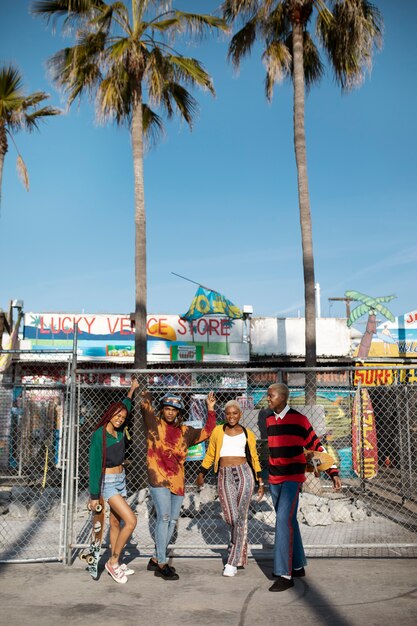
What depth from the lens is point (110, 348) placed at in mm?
18547

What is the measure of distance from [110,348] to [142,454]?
6.80m

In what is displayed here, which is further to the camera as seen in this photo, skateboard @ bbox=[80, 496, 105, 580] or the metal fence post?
the metal fence post

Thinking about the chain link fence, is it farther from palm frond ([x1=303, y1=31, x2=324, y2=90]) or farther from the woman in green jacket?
palm frond ([x1=303, y1=31, x2=324, y2=90])

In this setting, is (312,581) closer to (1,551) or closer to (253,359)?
(1,551)

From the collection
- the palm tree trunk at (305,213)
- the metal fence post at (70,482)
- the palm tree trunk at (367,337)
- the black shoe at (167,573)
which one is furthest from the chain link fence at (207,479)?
the palm tree trunk at (367,337)

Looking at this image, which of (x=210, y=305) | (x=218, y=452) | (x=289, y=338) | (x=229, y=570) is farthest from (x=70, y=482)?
(x=289, y=338)

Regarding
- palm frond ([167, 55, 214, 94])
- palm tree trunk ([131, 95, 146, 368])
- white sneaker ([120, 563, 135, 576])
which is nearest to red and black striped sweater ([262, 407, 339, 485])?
white sneaker ([120, 563, 135, 576])

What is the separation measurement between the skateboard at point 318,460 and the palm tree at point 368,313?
12.5 meters

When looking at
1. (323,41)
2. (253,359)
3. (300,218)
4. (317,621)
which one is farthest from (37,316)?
(317,621)

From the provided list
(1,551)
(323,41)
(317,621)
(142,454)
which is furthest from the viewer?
(323,41)

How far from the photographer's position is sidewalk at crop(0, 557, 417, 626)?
5000 millimetres

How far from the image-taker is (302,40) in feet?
47.3

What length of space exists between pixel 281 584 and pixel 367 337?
13.5 meters

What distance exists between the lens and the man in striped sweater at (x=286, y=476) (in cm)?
579
